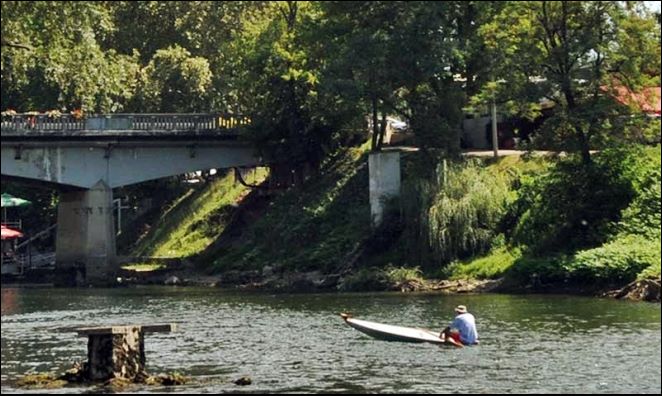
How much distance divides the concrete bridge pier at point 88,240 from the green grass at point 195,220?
6.11 m

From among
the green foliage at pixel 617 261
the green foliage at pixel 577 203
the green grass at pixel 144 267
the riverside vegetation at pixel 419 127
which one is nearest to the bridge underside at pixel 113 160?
the riverside vegetation at pixel 419 127

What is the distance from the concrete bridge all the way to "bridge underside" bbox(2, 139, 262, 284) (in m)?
0.05

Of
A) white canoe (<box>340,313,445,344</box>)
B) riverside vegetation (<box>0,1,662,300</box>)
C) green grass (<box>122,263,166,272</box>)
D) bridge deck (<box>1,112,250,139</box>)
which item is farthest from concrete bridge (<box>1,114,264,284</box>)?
white canoe (<box>340,313,445,344</box>)

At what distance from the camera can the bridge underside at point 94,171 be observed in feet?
292

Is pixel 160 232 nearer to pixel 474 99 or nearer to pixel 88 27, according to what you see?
pixel 474 99

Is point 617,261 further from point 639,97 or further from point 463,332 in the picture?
point 463,332

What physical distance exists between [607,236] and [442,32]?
641 inches

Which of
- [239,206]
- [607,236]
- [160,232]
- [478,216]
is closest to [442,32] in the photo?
[478,216]

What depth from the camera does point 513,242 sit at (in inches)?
2881

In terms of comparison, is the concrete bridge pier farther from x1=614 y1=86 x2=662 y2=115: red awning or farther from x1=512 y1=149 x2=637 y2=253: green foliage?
x1=614 y1=86 x2=662 y2=115: red awning

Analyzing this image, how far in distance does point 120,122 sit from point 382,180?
17197 millimetres

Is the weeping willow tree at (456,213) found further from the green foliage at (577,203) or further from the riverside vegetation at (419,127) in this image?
the green foliage at (577,203)

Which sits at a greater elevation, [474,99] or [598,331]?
[474,99]

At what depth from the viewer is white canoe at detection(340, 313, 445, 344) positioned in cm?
4931
